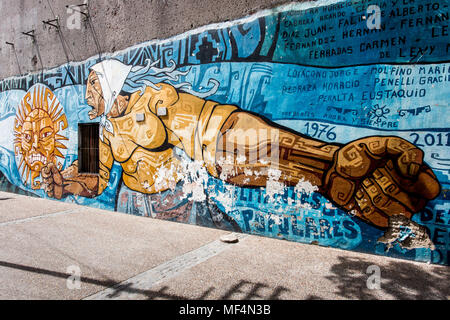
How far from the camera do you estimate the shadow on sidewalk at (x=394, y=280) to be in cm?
291

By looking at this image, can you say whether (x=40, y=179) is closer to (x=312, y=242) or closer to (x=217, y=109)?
(x=217, y=109)

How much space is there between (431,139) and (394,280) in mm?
1851

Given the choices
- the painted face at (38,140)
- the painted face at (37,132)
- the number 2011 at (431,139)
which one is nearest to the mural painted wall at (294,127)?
the number 2011 at (431,139)

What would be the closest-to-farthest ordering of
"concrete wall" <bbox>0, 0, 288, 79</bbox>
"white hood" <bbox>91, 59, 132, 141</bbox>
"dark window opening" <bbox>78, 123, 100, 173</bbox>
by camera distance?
"concrete wall" <bbox>0, 0, 288, 79</bbox> → "white hood" <bbox>91, 59, 132, 141</bbox> → "dark window opening" <bbox>78, 123, 100, 173</bbox>

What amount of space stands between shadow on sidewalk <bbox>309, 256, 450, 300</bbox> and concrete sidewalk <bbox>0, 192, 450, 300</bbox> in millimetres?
11

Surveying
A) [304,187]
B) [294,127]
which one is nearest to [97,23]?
[294,127]

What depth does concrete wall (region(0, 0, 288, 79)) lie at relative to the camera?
5.20 metres

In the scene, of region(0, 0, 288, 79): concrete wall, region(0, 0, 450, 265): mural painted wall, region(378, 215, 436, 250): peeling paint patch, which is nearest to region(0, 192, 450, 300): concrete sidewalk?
region(378, 215, 436, 250): peeling paint patch

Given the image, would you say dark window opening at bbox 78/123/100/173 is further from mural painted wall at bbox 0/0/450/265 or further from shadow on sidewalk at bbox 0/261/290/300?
shadow on sidewalk at bbox 0/261/290/300

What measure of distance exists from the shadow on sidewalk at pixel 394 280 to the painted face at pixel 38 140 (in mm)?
7705

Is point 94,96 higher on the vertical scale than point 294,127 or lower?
higher

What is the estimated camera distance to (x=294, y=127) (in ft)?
14.5

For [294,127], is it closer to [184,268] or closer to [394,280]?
[394,280]
